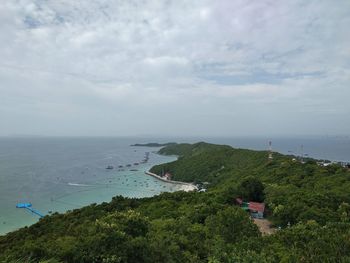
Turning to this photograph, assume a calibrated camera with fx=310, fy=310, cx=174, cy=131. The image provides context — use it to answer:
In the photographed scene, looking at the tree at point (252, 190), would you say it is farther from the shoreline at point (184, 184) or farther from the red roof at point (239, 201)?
the shoreline at point (184, 184)

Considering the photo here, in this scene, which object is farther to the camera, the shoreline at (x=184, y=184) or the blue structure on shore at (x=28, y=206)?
the shoreline at (x=184, y=184)

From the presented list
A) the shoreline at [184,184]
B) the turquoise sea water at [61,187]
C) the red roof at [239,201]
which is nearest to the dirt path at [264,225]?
the red roof at [239,201]

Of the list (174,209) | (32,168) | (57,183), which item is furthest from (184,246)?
(32,168)

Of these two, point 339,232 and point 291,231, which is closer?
point 339,232

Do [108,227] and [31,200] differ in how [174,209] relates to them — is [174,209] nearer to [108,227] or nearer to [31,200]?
[108,227]

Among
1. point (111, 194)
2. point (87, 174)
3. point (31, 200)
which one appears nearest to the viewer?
point (31, 200)

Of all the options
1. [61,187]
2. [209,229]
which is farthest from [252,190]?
[61,187]

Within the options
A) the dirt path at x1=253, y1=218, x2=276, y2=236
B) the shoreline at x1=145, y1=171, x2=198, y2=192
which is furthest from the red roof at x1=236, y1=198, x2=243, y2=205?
the shoreline at x1=145, y1=171, x2=198, y2=192

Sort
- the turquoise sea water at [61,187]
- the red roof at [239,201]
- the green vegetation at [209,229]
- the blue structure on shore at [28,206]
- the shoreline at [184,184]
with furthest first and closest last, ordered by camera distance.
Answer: the shoreline at [184,184], the turquoise sea water at [61,187], the blue structure on shore at [28,206], the red roof at [239,201], the green vegetation at [209,229]

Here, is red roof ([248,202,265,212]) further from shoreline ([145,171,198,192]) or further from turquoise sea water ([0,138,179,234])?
shoreline ([145,171,198,192])
